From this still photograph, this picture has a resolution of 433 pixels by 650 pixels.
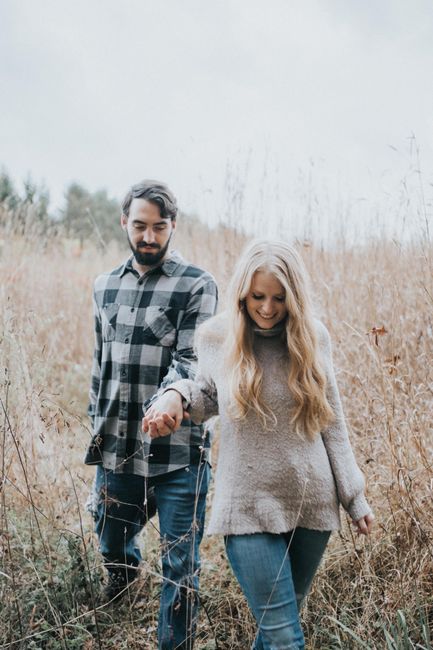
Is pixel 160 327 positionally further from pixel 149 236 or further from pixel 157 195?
pixel 157 195

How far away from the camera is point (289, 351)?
162 cm

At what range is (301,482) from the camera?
1.58 m

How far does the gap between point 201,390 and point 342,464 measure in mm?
482

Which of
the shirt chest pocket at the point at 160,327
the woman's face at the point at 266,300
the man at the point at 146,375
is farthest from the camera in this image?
the shirt chest pocket at the point at 160,327

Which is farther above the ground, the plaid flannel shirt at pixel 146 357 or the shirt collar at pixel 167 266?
the shirt collar at pixel 167 266

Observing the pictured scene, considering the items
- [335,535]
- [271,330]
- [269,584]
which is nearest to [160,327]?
[271,330]

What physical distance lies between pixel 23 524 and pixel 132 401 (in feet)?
3.29

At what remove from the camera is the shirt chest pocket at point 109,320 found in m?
2.21

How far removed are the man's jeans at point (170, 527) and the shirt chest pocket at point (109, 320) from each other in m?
0.54

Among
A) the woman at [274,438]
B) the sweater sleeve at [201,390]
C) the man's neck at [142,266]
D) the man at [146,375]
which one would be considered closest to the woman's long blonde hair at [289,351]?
the woman at [274,438]

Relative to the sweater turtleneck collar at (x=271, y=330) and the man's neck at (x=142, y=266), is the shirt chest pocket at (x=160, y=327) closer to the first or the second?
the man's neck at (x=142, y=266)

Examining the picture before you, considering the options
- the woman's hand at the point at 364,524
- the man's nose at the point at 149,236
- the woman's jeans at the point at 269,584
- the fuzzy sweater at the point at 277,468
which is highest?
the man's nose at the point at 149,236

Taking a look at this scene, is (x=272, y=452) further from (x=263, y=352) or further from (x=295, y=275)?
(x=295, y=275)

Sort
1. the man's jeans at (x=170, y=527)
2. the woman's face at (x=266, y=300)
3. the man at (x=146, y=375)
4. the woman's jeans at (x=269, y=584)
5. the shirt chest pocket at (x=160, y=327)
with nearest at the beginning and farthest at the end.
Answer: the woman's jeans at (x=269, y=584), the woman's face at (x=266, y=300), the man's jeans at (x=170, y=527), the man at (x=146, y=375), the shirt chest pocket at (x=160, y=327)
